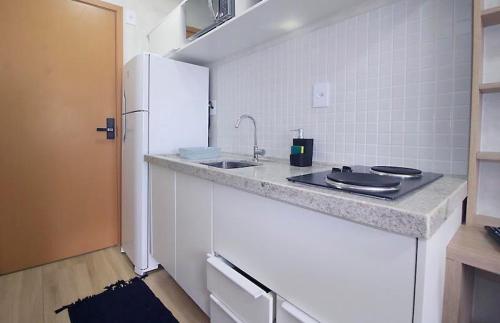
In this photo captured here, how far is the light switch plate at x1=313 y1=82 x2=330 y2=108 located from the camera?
1334mm

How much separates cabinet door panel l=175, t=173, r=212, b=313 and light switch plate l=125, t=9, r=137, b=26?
62.6 inches

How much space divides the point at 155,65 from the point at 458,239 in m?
1.87

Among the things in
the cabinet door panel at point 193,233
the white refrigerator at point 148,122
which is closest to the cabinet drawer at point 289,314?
the cabinet door panel at point 193,233

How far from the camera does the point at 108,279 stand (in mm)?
1793

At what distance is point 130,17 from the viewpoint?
87.7 inches

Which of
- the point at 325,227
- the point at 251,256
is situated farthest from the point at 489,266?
the point at 251,256

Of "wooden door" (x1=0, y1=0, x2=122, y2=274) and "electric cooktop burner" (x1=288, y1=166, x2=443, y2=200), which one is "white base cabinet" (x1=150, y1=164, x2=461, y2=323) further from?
"wooden door" (x1=0, y1=0, x2=122, y2=274)

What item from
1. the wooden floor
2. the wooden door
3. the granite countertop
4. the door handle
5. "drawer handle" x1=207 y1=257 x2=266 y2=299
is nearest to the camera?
the granite countertop

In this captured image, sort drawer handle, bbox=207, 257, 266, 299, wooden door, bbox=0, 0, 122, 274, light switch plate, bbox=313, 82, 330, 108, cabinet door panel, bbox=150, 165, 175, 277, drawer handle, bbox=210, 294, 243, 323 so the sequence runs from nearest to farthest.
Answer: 1. drawer handle, bbox=207, 257, 266, 299
2. drawer handle, bbox=210, 294, 243, 323
3. light switch plate, bbox=313, 82, 330, 108
4. cabinet door panel, bbox=150, 165, 175, 277
5. wooden door, bbox=0, 0, 122, 274

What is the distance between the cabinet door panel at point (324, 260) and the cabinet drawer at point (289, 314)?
0.06 feet

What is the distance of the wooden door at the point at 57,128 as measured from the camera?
1.81 metres

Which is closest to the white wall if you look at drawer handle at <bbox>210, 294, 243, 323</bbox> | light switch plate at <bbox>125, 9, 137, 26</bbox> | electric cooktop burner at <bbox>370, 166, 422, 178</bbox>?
light switch plate at <bbox>125, 9, 137, 26</bbox>

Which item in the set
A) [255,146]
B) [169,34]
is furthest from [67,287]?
[169,34]

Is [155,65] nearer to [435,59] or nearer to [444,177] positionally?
[435,59]
